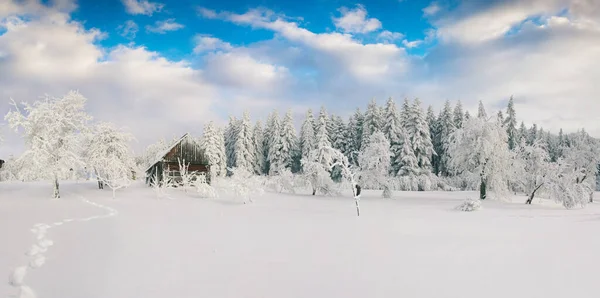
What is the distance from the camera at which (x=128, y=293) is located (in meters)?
7.32

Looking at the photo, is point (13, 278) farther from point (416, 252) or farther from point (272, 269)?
point (416, 252)

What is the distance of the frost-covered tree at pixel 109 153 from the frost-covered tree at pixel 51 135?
399cm

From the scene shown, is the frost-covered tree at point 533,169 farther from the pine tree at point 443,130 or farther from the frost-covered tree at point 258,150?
the frost-covered tree at point 258,150

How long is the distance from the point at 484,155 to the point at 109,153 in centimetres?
3417

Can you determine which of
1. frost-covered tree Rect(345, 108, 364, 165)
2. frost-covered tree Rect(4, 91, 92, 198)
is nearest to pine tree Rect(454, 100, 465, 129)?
frost-covered tree Rect(345, 108, 364, 165)

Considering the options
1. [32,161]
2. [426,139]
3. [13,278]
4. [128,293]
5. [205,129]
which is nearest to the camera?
[128,293]

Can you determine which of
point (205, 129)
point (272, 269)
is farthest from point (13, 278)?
point (205, 129)

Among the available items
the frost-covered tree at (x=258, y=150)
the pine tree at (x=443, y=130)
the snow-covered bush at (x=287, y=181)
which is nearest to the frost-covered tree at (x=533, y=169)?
the snow-covered bush at (x=287, y=181)

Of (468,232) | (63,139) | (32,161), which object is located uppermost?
(63,139)

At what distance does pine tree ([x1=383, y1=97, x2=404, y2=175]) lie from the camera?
1838 inches

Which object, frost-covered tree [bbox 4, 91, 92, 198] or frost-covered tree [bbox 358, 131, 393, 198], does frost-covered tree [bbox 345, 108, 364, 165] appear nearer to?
frost-covered tree [bbox 358, 131, 393, 198]

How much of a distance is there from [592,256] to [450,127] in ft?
148

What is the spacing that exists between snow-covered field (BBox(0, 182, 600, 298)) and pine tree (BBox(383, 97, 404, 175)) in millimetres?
28793

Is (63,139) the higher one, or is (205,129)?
(205,129)
